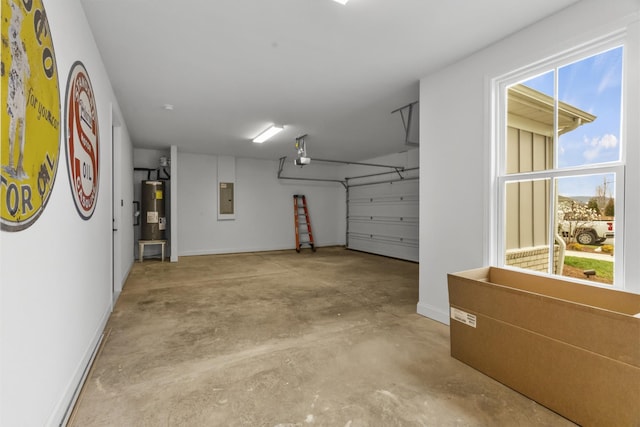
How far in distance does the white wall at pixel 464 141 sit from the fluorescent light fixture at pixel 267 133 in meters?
2.56

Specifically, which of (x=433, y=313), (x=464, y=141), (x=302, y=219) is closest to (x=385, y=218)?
(x=302, y=219)

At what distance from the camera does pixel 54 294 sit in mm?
1519

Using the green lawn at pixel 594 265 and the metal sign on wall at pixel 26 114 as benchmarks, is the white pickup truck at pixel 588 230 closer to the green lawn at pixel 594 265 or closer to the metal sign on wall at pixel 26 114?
the green lawn at pixel 594 265

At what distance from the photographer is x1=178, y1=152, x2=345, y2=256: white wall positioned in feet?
24.0

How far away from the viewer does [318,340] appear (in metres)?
2.56

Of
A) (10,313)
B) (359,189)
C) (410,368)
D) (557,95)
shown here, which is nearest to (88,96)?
(10,313)

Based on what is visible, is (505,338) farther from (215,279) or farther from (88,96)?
(215,279)

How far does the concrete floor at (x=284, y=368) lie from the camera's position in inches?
64.2

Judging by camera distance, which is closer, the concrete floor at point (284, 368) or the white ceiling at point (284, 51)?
the concrete floor at point (284, 368)

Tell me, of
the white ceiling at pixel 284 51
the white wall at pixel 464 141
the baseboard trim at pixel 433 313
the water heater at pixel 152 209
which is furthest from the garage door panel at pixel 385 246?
the water heater at pixel 152 209

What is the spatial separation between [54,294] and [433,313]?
2982 millimetres

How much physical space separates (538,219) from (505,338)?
106 centimetres

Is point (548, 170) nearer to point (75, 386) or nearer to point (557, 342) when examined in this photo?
point (557, 342)

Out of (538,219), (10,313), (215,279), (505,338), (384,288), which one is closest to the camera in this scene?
(10,313)
